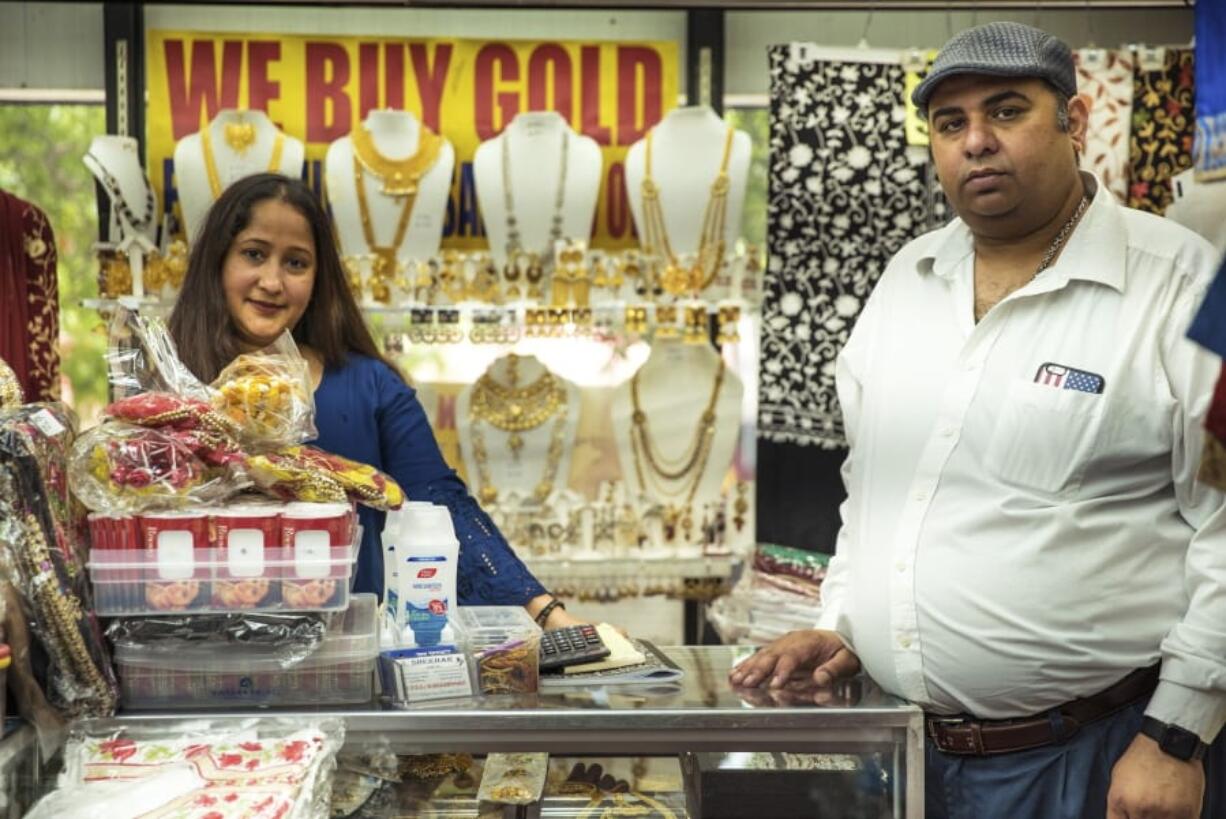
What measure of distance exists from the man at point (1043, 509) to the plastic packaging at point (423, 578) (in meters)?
0.44

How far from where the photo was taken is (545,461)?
159 inches

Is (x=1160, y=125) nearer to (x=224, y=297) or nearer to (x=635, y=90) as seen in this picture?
(x=635, y=90)

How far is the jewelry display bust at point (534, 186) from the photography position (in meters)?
3.96

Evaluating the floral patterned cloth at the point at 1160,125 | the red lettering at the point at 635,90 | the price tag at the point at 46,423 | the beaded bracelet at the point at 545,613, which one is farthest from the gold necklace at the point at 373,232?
the price tag at the point at 46,423

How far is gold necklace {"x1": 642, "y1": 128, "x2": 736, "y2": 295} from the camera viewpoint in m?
3.95

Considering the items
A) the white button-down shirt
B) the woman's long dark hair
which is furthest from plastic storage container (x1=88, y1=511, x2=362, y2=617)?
the white button-down shirt

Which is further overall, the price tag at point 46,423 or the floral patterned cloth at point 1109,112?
the floral patterned cloth at point 1109,112

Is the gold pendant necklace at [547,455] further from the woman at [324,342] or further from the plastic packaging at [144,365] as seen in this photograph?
the plastic packaging at [144,365]

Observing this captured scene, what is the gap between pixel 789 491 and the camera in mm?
3924

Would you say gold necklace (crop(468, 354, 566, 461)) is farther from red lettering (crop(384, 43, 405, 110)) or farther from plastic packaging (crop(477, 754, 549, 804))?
plastic packaging (crop(477, 754, 549, 804))

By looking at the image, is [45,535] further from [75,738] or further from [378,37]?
[378,37]

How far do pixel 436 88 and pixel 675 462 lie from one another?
4.51ft

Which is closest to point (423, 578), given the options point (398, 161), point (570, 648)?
point (570, 648)

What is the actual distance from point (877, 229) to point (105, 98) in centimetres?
239
